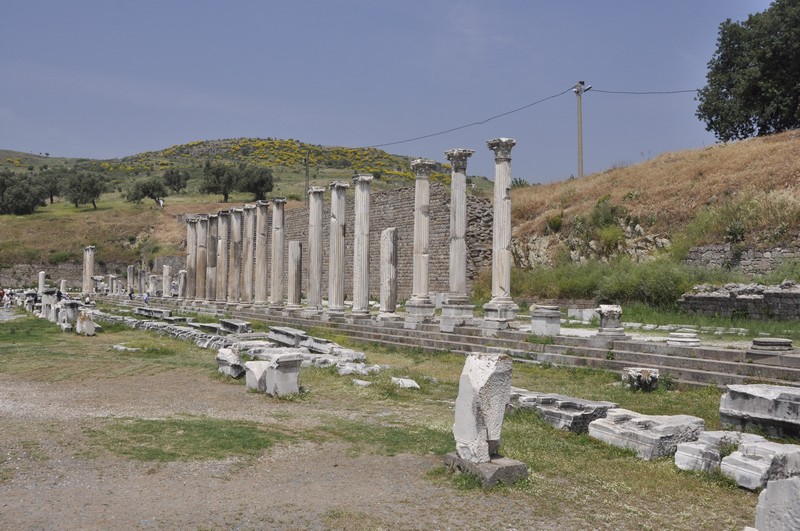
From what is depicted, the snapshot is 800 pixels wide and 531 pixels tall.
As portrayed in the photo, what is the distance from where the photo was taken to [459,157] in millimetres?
21094

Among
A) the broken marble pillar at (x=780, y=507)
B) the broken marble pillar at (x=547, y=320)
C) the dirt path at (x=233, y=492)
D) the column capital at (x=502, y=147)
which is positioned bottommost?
the dirt path at (x=233, y=492)

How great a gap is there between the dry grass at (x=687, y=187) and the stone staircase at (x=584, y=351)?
1315 cm

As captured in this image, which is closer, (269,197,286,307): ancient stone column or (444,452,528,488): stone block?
(444,452,528,488): stone block

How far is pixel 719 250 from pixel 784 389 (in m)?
18.0

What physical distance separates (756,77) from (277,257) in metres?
28.5

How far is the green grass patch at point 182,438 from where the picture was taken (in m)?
7.82

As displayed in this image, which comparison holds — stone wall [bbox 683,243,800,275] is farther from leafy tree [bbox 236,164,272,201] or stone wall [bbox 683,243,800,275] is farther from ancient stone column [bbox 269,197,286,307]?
leafy tree [bbox 236,164,272,201]

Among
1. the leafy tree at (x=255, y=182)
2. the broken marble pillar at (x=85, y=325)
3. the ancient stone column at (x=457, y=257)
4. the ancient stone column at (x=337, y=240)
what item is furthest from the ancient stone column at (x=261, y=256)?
the leafy tree at (x=255, y=182)

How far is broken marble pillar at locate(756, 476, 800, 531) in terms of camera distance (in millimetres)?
4535

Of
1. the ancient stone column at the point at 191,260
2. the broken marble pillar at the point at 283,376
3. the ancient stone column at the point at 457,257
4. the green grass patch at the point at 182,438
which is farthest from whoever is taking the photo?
the ancient stone column at the point at 191,260

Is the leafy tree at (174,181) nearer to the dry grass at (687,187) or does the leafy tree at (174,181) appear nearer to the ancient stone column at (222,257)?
the ancient stone column at (222,257)

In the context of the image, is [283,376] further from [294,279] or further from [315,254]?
[294,279]

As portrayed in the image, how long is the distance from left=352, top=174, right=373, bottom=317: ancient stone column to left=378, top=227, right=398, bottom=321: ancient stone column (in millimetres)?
1484

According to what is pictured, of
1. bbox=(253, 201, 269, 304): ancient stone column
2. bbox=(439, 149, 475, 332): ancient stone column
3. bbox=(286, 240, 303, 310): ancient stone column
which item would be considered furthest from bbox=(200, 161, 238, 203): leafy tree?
bbox=(439, 149, 475, 332): ancient stone column
